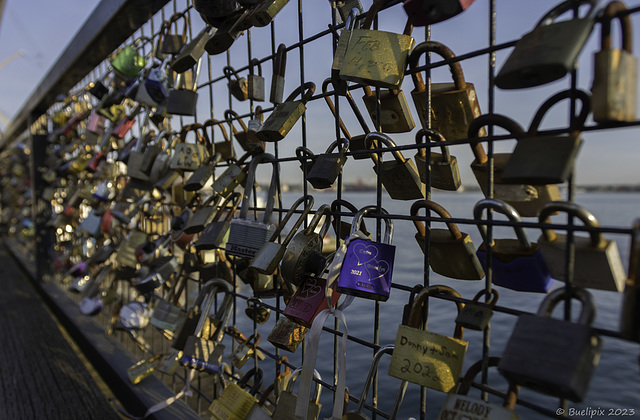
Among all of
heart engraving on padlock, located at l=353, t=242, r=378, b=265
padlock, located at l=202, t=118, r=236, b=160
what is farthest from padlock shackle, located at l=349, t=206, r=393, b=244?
padlock, located at l=202, t=118, r=236, b=160

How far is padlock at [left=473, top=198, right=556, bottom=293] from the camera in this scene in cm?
45

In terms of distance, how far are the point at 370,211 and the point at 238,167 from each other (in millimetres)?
334

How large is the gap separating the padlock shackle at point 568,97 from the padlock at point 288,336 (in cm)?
44

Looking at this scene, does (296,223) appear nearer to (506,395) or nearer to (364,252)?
(364,252)

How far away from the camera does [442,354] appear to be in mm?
486

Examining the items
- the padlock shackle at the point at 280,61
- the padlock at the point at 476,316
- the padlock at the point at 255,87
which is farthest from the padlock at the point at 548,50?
the padlock at the point at 255,87

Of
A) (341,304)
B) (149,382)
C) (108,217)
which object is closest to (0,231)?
(108,217)

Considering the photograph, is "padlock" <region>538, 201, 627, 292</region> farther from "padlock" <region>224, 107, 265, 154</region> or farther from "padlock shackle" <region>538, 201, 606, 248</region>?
"padlock" <region>224, 107, 265, 154</region>

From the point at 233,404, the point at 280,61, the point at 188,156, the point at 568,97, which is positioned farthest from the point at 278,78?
the point at 233,404

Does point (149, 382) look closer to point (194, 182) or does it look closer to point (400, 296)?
point (194, 182)

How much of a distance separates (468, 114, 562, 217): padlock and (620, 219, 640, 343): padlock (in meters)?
0.11

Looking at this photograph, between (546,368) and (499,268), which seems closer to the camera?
(546,368)

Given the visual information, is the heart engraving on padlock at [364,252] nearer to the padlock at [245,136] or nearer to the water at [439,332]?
the padlock at [245,136]

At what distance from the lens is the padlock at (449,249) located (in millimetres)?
523
